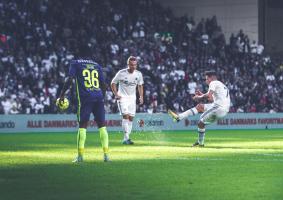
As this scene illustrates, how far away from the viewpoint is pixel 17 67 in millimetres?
39438

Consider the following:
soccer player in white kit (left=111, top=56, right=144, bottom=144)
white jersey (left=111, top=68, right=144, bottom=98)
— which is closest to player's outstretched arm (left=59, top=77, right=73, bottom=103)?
soccer player in white kit (left=111, top=56, right=144, bottom=144)

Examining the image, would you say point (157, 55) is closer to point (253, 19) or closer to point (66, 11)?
point (66, 11)

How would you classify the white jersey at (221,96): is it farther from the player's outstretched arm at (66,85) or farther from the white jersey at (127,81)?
Answer: the player's outstretched arm at (66,85)

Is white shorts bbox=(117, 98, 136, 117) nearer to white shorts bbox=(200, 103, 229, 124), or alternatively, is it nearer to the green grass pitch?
white shorts bbox=(200, 103, 229, 124)

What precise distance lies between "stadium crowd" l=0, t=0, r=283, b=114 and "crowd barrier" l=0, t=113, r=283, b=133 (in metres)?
0.53

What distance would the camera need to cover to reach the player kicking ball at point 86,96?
1714 cm

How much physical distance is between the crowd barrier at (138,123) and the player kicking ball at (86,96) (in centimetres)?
1971

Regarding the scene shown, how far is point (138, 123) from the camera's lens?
37.5 metres

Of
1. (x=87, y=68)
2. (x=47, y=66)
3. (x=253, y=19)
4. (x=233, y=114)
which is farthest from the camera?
(x=253, y=19)

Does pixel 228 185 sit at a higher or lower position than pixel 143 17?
lower

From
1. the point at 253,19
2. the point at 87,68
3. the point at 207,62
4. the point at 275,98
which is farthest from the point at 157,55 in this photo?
the point at 87,68

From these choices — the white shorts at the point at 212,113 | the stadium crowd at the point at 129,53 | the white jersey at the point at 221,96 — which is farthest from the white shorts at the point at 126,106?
the stadium crowd at the point at 129,53

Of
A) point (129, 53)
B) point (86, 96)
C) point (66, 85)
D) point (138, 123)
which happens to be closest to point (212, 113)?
point (86, 96)

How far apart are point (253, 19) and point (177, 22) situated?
586cm
